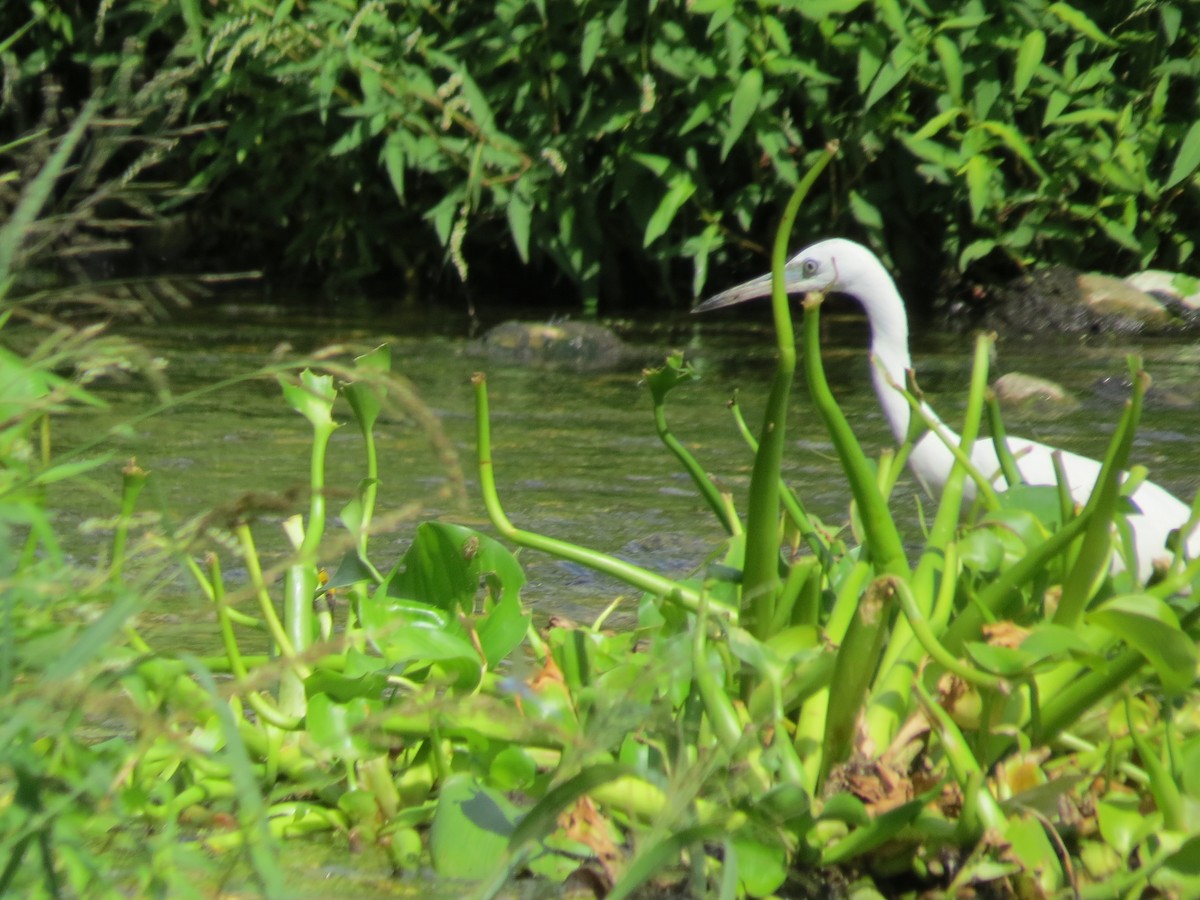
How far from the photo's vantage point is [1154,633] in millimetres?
1581

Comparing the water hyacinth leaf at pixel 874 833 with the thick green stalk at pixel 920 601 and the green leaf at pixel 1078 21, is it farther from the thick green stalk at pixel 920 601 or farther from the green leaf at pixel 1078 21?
the green leaf at pixel 1078 21

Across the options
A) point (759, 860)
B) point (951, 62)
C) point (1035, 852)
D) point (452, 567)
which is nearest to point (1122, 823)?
point (1035, 852)

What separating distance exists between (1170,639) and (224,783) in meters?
1.04

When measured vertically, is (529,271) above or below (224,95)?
below

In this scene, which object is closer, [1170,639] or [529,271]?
[1170,639]

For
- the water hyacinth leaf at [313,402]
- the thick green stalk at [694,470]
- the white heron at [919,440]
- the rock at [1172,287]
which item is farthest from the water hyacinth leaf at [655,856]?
the rock at [1172,287]

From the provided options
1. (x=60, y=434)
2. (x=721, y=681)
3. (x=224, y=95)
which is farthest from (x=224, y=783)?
(x=224, y=95)

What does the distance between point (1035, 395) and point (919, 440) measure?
2825mm

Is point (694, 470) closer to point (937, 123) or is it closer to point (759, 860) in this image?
point (759, 860)

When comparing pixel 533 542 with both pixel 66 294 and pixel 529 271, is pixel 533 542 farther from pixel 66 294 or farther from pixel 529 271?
pixel 529 271

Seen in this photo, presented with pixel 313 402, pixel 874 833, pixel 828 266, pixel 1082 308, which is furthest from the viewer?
pixel 1082 308

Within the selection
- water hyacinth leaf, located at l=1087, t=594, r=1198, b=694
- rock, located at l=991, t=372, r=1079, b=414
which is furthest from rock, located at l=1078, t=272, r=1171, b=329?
water hyacinth leaf, located at l=1087, t=594, r=1198, b=694

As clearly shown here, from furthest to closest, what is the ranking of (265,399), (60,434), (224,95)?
1. (224,95)
2. (265,399)
3. (60,434)

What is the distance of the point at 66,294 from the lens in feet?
4.97
